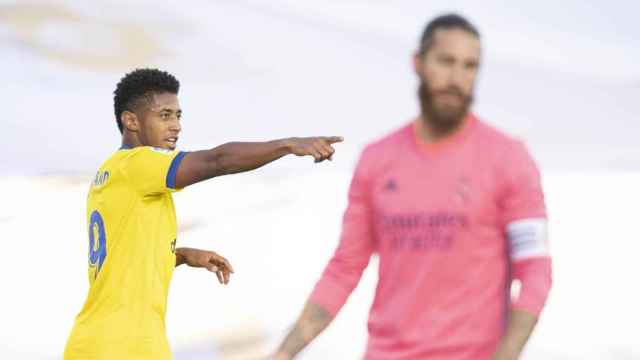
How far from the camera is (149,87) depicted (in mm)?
6961

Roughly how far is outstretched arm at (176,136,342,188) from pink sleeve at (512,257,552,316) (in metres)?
1.82

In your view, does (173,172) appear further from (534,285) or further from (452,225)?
(534,285)

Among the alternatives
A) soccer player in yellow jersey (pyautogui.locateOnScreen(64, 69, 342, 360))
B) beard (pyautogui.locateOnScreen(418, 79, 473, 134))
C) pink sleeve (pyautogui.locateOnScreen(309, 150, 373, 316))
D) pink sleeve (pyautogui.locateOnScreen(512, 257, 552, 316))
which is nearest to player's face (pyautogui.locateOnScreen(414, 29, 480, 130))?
Result: beard (pyautogui.locateOnScreen(418, 79, 473, 134))

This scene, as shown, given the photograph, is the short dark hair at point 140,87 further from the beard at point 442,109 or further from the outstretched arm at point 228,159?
the beard at point 442,109

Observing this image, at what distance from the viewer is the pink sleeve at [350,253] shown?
4.29 meters

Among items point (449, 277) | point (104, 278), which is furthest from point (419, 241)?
point (104, 278)

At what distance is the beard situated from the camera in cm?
405

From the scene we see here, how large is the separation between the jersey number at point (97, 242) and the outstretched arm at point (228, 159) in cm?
54

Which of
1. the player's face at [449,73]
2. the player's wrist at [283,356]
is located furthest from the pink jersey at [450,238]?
the player's wrist at [283,356]

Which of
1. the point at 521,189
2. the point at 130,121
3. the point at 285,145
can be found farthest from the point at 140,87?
the point at 521,189

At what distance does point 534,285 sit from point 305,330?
0.83m

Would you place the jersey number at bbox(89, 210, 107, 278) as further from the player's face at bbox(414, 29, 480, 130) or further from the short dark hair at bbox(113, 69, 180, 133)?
the player's face at bbox(414, 29, 480, 130)

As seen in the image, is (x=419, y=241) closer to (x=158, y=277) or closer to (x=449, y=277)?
(x=449, y=277)

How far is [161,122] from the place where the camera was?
6824 millimetres
